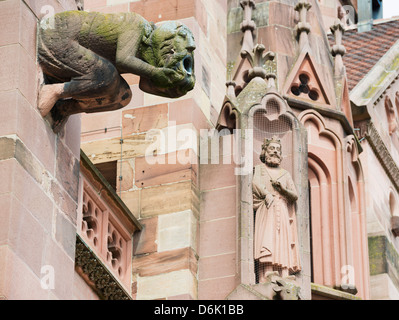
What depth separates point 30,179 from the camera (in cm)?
689

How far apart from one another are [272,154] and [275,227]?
2.25 ft

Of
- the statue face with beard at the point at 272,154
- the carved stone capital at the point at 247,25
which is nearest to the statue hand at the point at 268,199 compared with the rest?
the statue face with beard at the point at 272,154

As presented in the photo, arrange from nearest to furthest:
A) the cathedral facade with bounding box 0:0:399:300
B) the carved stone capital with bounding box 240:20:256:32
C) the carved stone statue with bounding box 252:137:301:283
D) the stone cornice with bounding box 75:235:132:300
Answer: the cathedral facade with bounding box 0:0:399:300 < the stone cornice with bounding box 75:235:132:300 < the carved stone statue with bounding box 252:137:301:283 < the carved stone capital with bounding box 240:20:256:32

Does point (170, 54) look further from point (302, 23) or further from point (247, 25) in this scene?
point (302, 23)

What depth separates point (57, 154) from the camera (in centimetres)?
731

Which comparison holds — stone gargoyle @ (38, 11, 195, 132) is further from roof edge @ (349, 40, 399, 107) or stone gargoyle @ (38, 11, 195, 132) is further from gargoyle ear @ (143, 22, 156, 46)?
roof edge @ (349, 40, 399, 107)

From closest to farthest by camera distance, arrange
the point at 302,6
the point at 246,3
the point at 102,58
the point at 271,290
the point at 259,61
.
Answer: the point at 102,58 < the point at 271,290 < the point at 259,61 < the point at 246,3 < the point at 302,6

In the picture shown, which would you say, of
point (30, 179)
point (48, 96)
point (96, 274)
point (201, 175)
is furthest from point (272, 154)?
point (30, 179)

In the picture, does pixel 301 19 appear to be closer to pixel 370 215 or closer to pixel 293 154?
pixel 293 154

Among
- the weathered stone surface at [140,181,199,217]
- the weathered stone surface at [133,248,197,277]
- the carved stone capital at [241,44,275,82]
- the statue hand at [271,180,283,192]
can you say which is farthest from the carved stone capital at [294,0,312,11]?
the weathered stone surface at [133,248,197,277]

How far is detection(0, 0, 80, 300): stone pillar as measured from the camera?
6.63 m

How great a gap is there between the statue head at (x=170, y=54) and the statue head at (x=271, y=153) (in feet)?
17.5

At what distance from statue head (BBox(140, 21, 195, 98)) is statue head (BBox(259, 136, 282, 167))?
5319 mm
